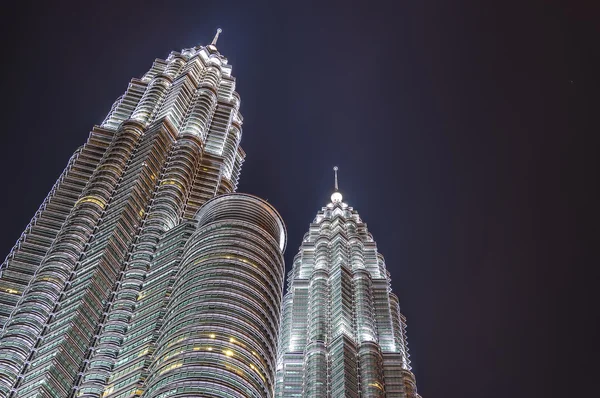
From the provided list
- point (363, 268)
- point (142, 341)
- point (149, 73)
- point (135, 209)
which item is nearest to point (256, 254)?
point (142, 341)

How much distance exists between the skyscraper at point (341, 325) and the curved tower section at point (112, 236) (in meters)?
27.3

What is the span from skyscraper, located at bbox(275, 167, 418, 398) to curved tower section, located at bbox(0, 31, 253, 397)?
27.3 meters

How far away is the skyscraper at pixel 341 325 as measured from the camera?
5089 inches

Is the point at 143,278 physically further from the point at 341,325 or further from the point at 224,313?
the point at 341,325

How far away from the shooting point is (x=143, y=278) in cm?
12588

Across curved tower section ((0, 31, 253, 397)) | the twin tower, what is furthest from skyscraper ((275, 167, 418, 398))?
curved tower section ((0, 31, 253, 397))

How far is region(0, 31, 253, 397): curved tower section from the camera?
350 ft

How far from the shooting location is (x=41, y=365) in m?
103

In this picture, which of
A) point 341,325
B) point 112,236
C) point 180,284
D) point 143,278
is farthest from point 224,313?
point 341,325

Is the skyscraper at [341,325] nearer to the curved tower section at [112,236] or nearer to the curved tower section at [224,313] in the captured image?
the curved tower section at [224,313]

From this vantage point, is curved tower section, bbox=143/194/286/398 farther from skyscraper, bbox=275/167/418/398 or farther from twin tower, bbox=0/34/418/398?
skyscraper, bbox=275/167/418/398

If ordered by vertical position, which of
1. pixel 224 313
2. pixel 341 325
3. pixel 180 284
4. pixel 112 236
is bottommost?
pixel 224 313

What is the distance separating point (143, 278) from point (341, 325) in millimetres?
39260

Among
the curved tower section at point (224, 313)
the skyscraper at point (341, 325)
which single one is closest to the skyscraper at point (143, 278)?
the curved tower section at point (224, 313)
